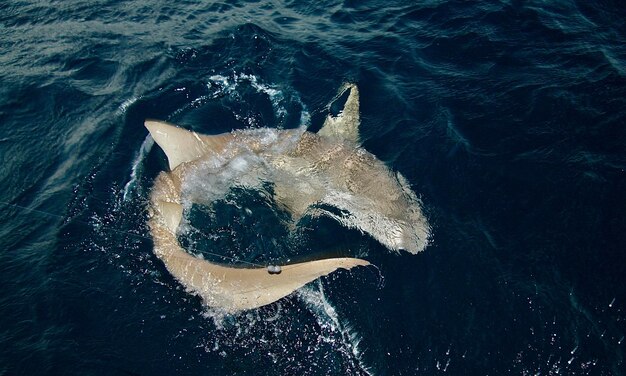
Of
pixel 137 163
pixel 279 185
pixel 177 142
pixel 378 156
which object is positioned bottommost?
pixel 279 185

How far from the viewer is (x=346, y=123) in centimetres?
1026

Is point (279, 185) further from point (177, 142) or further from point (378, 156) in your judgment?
point (177, 142)

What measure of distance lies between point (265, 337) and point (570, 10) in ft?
39.8

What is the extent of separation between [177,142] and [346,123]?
3.72 metres

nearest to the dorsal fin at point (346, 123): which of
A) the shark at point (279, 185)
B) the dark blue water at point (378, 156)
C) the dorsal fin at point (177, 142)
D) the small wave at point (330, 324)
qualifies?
the shark at point (279, 185)

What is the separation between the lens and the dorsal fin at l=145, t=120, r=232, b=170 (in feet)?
30.0

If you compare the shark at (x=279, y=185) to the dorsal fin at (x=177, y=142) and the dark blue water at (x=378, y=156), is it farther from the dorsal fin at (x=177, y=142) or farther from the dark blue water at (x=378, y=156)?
the dark blue water at (x=378, y=156)

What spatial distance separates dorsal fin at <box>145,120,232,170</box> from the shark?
0.02m

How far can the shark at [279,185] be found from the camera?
6.82 metres

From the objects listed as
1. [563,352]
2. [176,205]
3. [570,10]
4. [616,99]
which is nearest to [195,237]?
[176,205]

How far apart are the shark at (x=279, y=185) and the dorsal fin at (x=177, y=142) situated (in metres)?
0.02

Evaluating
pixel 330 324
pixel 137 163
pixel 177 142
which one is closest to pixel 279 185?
pixel 177 142

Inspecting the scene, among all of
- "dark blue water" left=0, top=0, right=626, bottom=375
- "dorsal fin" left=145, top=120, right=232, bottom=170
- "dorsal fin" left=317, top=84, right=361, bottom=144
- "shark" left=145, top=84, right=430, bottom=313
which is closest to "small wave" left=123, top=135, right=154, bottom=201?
"dark blue water" left=0, top=0, right=626, bottom=375

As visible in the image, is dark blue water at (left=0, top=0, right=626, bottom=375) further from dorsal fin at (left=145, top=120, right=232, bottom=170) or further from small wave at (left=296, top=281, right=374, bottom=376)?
dorsal fin at (left=145, top=120, right=232, bottom=170)
